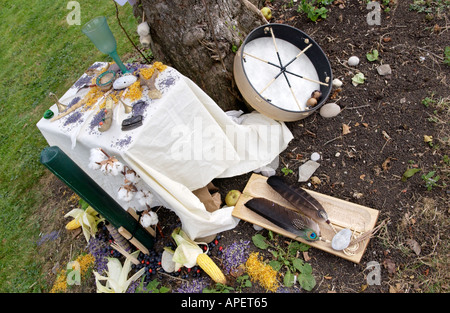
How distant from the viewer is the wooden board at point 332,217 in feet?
6.86

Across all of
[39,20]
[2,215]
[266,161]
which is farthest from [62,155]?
[39,20]

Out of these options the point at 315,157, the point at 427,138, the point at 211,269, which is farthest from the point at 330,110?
the point at 211,269

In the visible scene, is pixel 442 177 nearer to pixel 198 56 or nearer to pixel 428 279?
pixel 428 279

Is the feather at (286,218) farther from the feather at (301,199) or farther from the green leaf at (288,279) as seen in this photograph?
the green leaf at (288,279)

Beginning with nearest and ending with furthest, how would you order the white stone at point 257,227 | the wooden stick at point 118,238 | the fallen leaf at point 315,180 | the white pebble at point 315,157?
1. the wooden stick at point 118,238
2. the white stone at point 257,227
3. the fallen leaf at point 315,180
4. the white pebble at point 315,157

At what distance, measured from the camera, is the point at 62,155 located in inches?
65.6

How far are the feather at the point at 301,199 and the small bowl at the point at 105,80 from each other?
61.1 inches

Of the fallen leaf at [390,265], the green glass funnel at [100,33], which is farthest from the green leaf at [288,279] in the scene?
the green glass funnel at [100,33]

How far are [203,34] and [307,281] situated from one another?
2.14m

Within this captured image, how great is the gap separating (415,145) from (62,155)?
8.97 feet

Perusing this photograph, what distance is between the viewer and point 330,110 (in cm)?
269

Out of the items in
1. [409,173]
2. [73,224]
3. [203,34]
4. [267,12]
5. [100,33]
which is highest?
[100,33]

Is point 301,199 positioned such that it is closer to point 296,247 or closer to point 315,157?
point 296,247

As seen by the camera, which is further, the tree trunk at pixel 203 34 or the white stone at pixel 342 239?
the tree trunk at pixel 203 34
